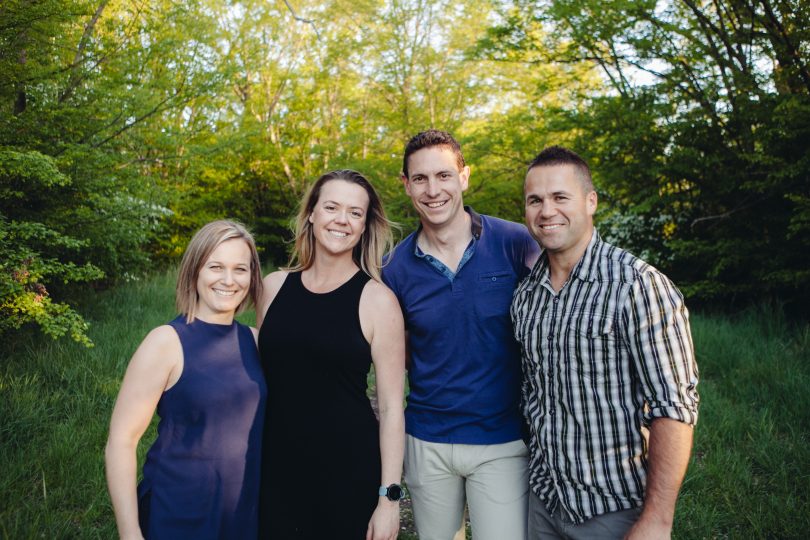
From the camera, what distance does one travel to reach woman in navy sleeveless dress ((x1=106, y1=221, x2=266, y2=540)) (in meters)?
1.84

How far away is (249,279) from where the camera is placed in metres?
2.24

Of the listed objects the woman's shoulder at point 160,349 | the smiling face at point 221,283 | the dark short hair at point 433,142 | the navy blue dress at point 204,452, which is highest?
the dark short hair at point 433,142

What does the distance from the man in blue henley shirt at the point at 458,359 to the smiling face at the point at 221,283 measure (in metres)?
0.73

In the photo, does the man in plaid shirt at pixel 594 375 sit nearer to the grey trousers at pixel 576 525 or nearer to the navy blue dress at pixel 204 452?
the grey trousers at pixel 576 525

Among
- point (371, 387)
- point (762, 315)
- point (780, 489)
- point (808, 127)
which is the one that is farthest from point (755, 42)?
point (371, 387)

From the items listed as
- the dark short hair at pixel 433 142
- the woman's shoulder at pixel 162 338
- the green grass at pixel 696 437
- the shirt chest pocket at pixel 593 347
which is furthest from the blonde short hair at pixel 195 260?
the green grass at pixel 696 437

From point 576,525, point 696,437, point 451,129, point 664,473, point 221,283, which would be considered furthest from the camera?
point 451,129

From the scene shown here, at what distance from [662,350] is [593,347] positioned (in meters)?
0.23

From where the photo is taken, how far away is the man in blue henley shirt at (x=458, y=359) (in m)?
2.36

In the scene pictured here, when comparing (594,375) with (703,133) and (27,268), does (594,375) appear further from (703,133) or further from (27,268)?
(703,133)

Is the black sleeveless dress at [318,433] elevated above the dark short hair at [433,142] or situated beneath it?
situated beneath

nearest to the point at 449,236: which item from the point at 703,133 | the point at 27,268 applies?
the point at 27,268

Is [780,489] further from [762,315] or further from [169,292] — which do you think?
[169,292]

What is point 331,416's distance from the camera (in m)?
2.17
